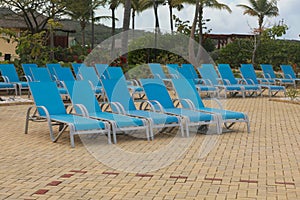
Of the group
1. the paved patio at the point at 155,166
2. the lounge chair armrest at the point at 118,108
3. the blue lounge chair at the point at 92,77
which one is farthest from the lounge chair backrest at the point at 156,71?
the lounge chair armrest at the point at 118,108

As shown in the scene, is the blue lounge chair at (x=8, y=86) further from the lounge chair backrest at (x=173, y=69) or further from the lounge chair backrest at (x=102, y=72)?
the lounge chair backrest at (x=173, y=69)

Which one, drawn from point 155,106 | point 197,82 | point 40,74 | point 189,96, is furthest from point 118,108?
point 197,82

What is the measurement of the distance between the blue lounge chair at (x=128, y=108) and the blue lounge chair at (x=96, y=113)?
0.70 feet

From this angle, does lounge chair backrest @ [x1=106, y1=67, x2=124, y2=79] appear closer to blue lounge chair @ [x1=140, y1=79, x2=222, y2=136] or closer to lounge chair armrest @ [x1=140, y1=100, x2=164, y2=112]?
blue lounge chair @ [x1=140, y1=79, x2=222, y2=136]

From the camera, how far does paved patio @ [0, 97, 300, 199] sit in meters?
6.00

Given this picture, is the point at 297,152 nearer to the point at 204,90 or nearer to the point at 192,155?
the point at 192,155

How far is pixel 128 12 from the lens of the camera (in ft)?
75.0

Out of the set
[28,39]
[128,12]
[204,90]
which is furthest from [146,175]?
[128,12]

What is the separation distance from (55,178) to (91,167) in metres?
0.72

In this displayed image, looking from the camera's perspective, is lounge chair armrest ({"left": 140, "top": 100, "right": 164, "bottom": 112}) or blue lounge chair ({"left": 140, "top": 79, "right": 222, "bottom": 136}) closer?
blue lounge chair ({"left": 140, "top": 79, "right": 222, "bottom": 136})

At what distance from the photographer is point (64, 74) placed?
16000mm

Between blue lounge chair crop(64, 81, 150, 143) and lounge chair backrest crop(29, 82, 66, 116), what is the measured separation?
0.27m

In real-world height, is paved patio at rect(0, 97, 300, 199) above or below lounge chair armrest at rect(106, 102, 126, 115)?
below

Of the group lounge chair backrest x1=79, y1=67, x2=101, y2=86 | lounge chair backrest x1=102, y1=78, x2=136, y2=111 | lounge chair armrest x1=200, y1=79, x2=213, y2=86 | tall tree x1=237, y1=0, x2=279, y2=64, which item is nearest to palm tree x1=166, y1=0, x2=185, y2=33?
tall tree x1=237, y1=0, x2=279, y2=64
